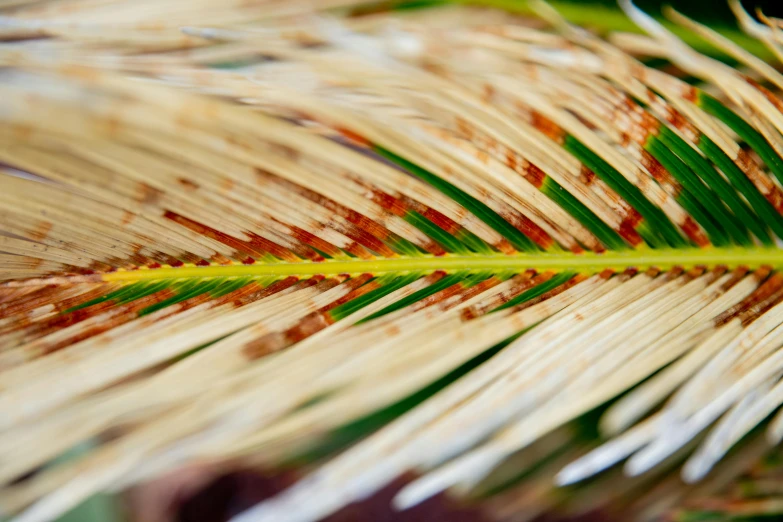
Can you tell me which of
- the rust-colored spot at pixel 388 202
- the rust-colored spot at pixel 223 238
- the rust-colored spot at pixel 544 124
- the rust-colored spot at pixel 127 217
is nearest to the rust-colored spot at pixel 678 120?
the rust-colored spot at pixel 544 124

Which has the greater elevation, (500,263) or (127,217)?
(127,217)

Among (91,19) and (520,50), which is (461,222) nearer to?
(520,50)

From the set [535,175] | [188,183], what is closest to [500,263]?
[535,175]

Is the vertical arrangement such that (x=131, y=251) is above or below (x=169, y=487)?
above

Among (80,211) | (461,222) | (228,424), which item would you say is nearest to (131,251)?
(80,211)

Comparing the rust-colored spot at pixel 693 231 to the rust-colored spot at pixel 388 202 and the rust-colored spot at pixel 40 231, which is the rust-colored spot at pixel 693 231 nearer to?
the rust-colored spot at pixel 388 202

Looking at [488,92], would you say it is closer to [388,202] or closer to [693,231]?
[388,202]

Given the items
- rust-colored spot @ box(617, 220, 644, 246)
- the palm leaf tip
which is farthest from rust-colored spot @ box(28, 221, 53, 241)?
rust-colored spot @ box(617, 220, 644, 246)
